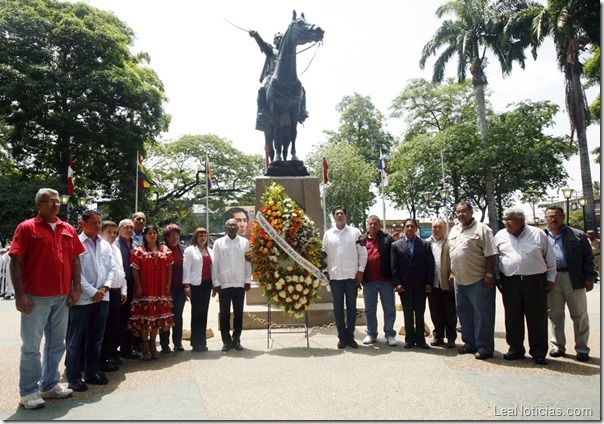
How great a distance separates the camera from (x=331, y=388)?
4355mm

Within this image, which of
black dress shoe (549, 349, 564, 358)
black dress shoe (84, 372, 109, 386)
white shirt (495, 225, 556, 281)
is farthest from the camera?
black dress shoe (549, 349, 564, 358)

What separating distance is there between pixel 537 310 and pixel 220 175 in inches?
1360

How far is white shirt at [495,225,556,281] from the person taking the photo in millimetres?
5348

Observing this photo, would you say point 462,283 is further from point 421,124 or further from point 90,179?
point 421,124

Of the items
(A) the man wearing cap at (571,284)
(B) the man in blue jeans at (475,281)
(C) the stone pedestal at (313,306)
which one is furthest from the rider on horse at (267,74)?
(A) the man wearing cap at (571,284)

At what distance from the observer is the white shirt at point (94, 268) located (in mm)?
4656

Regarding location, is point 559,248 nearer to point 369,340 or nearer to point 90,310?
point 369,340

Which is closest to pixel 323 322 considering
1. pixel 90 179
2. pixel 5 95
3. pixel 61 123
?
pixel 61 123

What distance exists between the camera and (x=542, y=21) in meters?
20.2

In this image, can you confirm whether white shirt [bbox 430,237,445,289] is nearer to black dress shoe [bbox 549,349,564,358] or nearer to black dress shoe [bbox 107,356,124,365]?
black dress shoe [bbox 549,349,564,358]

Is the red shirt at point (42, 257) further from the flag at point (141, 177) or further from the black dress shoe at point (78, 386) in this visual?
the flag at point (141, 177)

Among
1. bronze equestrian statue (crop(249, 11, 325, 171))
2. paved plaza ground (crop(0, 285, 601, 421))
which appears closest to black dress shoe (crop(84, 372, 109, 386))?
paved plaza ground (crop(0, 285, 601, 421))

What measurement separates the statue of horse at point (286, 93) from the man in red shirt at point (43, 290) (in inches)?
208

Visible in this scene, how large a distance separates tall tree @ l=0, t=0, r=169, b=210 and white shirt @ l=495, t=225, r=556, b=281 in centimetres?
2306
